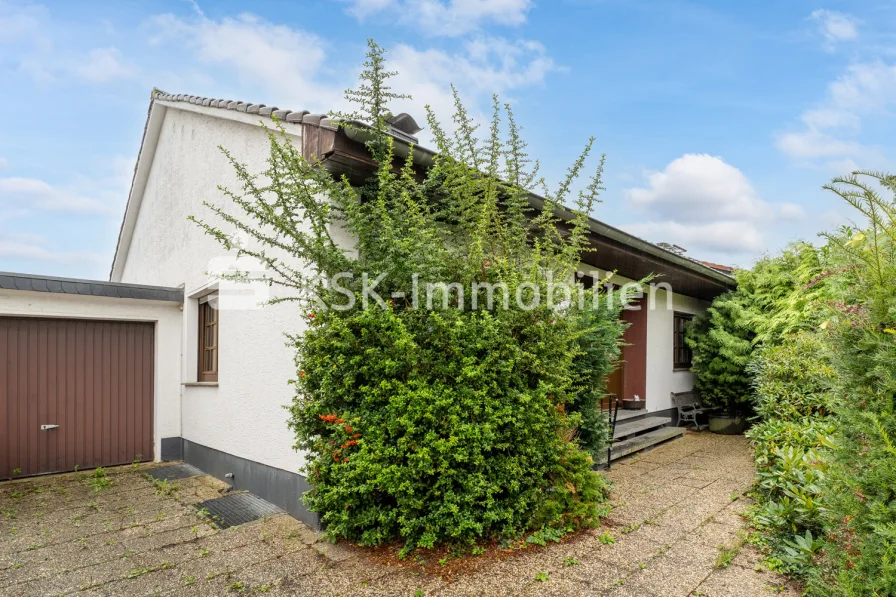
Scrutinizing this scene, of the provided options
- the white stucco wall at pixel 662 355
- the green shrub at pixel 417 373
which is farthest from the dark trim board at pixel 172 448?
the white stucco wall at pixel 662 355

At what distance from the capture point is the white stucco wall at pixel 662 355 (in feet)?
31.3

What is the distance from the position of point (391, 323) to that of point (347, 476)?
1.10 m

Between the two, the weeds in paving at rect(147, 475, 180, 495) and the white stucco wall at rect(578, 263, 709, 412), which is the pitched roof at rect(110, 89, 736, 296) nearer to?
the white stucco wall at rect(578, 263, 709, 412)

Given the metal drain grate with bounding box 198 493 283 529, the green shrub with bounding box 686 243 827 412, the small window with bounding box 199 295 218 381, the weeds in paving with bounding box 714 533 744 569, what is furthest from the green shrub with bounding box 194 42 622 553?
the green shrub with bounding box 686 243 827 412

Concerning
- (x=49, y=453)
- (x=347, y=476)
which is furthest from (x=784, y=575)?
(x=49, y=453)

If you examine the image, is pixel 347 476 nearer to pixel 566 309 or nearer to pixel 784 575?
pixel 566 309

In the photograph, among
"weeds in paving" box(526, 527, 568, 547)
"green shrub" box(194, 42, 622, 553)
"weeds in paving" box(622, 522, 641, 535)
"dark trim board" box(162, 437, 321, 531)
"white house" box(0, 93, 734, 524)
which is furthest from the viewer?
"white house" box(0, 93, 734, 524)

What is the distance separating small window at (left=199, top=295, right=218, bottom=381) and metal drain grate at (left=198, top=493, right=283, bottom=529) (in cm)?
191

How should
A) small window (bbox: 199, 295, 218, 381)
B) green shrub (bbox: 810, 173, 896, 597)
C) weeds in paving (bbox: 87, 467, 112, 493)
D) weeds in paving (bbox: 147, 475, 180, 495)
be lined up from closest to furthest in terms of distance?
green shrub (bbox: 810, 173, 896, 597), weeds in paving (bbox: 147, 475, 180, 495), weeds in paving (bbox: 87, 467, 112, 493), small window (bbox: 199, 295, 218, 381)

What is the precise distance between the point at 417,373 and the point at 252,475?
288 centimetres

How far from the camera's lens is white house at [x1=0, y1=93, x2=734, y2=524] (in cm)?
519

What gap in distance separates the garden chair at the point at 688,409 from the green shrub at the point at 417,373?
6.71m

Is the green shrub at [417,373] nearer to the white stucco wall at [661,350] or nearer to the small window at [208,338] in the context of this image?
the small window at [208,338]

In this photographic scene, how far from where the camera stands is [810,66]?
632 centimetres
